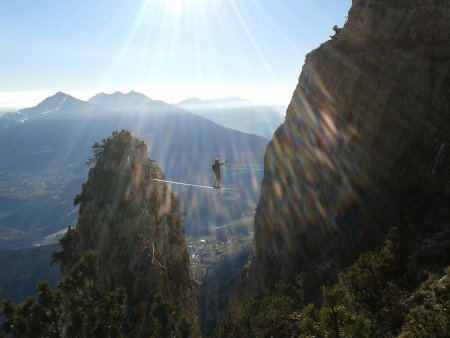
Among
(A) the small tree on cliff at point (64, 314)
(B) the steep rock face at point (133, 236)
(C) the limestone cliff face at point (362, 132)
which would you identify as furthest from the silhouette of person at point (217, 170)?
(A) the small tree on cliff at point (64, 314)

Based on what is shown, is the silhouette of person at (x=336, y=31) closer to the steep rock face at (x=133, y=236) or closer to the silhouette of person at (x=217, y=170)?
the silhouette of person at (x=217, y=170)

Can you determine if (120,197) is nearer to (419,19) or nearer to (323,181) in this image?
(323,181)

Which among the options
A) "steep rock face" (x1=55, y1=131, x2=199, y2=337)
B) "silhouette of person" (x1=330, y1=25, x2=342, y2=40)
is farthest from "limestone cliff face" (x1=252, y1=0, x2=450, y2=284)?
"steep rock face" (x1=55, y1=131, x2=199, y2=337)

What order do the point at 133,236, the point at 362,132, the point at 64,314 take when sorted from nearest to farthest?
1. the point at 64,314
2. the point at 362,132
3. the point at 133,236

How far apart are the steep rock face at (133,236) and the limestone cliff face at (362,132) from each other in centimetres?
1225

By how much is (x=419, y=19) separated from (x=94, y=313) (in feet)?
109

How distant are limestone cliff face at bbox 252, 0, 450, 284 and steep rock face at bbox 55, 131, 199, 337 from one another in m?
12.2

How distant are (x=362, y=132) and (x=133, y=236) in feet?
87.8

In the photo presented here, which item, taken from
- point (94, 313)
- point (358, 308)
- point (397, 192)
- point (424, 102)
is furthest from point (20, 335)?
point (424, 102)

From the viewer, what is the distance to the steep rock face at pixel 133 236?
145 ft

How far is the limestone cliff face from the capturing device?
3183cm

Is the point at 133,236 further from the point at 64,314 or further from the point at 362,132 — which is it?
the point at 362,132

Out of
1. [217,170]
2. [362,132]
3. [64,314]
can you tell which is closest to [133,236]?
[217,170]

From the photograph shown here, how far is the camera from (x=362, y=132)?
36281 millimetres
